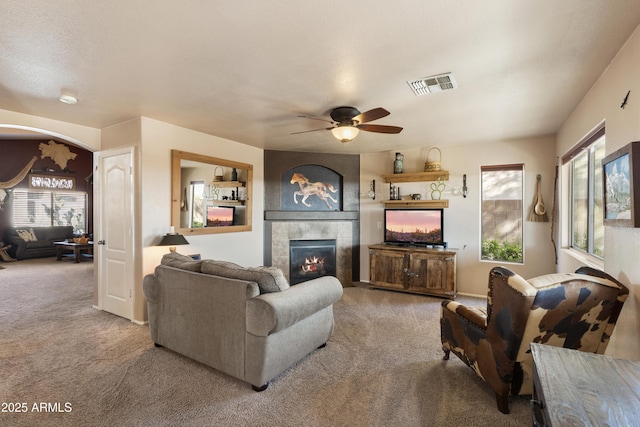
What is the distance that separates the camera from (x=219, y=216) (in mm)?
4793

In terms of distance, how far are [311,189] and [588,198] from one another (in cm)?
402

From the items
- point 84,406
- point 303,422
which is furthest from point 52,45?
point 303,422

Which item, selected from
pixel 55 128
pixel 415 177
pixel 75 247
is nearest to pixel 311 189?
pixel 415 177

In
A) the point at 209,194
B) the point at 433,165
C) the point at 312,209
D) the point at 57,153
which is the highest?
the point at 57,153

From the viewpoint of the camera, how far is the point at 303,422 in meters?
2.01

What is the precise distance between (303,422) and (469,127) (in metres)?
3.91

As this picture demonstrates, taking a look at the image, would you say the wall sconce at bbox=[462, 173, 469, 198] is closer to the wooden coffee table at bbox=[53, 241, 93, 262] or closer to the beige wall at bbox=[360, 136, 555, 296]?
the beige wall at bbox=[360, 136, 555, 296]

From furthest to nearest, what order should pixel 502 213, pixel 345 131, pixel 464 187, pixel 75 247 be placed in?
1. pixel 75 247
2. pixel 464 187
3. pixel 502 213
4. pixel 345 131

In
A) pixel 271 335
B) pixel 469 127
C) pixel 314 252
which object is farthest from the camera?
pixel 314 252

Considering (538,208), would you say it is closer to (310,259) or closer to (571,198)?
(571,198)

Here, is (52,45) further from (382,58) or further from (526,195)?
(526,195)

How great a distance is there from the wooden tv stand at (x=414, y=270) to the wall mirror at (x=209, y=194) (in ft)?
7.75

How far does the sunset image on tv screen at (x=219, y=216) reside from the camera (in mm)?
4633

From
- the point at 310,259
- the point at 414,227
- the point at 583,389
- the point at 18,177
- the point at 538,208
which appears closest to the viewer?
the point at 583,389
